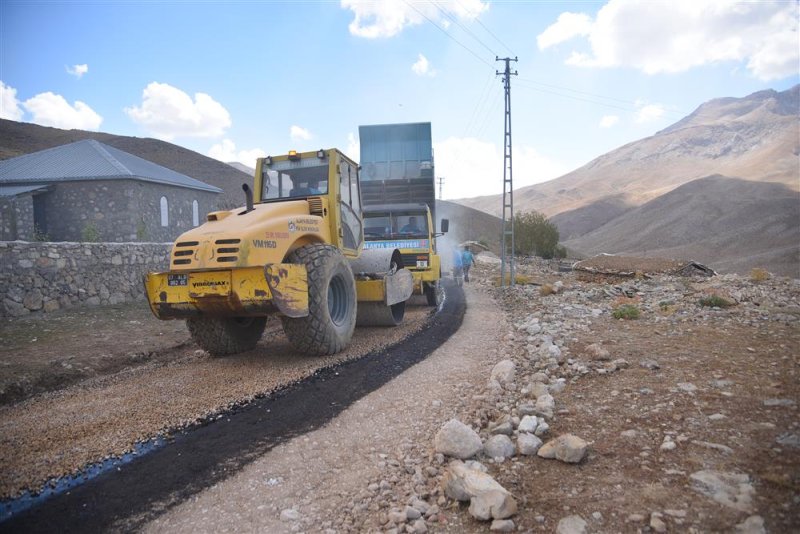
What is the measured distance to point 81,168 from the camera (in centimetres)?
2112

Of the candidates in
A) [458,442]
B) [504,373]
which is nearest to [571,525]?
[458,442]

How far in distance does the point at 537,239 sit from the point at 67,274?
97.4 ft

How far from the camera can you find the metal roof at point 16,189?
18253 mm

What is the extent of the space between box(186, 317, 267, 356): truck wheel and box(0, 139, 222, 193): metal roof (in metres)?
16.5

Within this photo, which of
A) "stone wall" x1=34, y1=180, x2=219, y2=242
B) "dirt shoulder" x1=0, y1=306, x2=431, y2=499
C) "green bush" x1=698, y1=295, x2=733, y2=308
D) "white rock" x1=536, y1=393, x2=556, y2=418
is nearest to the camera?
"dirt shoulder" x1=0, y1=306, x2=431, y2=499

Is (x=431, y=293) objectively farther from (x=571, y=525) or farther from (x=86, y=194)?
(x=86, y=194)

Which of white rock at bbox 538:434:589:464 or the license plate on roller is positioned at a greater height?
the license plate on roller

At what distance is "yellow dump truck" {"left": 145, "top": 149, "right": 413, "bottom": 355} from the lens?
5.57m

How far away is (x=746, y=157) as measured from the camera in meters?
85.9

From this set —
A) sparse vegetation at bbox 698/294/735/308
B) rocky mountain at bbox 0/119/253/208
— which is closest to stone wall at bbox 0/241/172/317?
sparse vegetation at bbox 698/294/735/308

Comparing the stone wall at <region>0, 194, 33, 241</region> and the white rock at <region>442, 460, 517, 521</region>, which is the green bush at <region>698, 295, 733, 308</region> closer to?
the white rock at <region>442, 460, 517, 521</region>

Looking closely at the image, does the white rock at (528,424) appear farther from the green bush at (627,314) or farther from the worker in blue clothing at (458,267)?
the worker in blue clothing at (458,267)

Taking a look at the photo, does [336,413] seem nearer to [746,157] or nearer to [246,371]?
[246,371]

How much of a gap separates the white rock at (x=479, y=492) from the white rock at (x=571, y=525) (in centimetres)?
25
